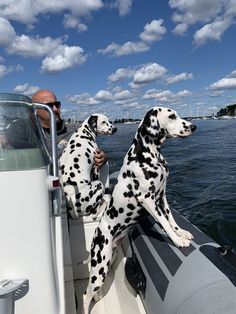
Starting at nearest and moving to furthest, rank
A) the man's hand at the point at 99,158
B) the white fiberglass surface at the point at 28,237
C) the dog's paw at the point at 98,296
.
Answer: the white fiberglass surface at the point at 28,237
the dog's paw at the point at 98,296
the man's hand at the point at 99,158

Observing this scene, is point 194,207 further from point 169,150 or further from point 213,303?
point 169,150

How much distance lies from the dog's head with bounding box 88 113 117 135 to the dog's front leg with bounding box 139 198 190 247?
1.58 m

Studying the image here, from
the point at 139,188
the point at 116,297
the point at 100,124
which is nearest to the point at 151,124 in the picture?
the point at 139,188

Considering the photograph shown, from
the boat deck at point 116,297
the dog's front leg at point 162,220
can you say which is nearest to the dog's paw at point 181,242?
the dog's front leg at point 162,220

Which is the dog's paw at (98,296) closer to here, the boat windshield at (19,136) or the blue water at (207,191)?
the boat windshield at (19,136)

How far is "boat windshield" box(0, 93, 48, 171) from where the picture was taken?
1.81m

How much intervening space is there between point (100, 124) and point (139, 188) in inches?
61.4

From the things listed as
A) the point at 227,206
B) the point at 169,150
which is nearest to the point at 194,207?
the point at 227,206

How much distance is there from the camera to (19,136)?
1972mm

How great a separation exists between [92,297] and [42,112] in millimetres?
2001

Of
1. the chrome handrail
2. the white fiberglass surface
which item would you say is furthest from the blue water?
the white fiberglass surface

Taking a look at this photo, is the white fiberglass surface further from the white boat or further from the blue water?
the blue water

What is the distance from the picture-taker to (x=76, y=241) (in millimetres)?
4078

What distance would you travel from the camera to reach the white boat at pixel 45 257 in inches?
70.6
